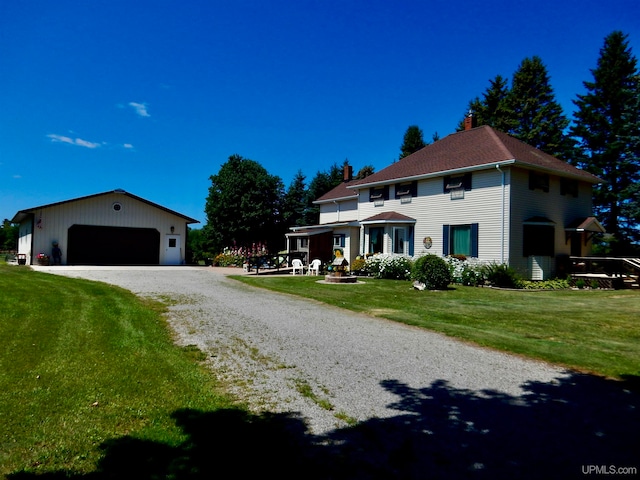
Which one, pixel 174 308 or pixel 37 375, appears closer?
pixel 37 375

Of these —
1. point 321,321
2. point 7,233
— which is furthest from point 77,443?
point 7,233

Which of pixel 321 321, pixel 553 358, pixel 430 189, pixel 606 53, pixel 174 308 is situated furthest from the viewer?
pixel 606 53

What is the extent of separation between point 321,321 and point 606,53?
35.6 metres

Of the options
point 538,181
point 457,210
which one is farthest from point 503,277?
point 538,181

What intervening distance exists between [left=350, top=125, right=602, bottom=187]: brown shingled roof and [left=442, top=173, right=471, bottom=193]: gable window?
0.51m

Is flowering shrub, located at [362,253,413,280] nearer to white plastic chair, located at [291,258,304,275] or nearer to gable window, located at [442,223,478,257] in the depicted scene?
gable window, located at [442,223,478,257]

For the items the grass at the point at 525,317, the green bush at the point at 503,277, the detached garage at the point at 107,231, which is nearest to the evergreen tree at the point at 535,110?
the green bush at the point at 503,277

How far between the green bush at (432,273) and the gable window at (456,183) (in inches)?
237

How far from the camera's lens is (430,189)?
20062 millimetres

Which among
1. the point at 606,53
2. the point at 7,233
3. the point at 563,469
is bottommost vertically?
the point at 563,469

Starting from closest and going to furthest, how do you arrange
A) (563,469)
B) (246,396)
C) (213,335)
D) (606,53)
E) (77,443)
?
(563,469), (77,443), (246,396), (213,335), (606,53)

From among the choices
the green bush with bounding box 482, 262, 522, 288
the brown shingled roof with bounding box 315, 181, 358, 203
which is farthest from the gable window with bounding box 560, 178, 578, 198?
the brown shingled roof with bounding box 315, 181, 358, 203

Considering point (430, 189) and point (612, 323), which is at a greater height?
point (430, 189)

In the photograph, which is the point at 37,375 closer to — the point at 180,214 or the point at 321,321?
the point at 321,321
